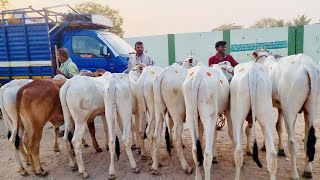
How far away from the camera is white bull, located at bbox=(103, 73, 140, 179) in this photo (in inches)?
188

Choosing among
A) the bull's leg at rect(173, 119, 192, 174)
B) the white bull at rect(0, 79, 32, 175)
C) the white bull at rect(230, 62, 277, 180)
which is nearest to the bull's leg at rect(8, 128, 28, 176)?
the white bull at rect(0, 79, 32, 175)

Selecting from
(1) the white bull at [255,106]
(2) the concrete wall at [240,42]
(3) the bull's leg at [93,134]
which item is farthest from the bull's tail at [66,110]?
(2) the concrete wall at [240,42]

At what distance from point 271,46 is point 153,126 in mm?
13264

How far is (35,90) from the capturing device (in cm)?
505

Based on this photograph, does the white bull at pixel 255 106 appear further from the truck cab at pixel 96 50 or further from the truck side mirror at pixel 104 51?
the truck side mirror at pixel 104 51

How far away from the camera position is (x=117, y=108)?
4867 millimetres

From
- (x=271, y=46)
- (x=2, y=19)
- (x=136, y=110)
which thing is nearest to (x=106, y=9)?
(x=271, y=46)

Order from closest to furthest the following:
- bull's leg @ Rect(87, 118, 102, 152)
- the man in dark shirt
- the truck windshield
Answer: bull's leg @ Rect(87, 118, 102, 152) → the man in dark shirt → the truck windshield

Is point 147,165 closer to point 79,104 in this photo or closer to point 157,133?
point 157,133

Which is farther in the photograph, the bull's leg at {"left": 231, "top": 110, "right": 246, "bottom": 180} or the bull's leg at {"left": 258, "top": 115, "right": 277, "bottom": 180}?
the bull's leg at {"left": 231, "top": 110, "right": 246, "bottom": 180}

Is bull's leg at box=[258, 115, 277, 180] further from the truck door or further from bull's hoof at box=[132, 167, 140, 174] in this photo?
the truck door

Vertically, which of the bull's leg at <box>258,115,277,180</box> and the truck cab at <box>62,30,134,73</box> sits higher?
the truck cab at <box>62,30,134,73</box>

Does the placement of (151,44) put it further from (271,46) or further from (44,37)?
(44,37)

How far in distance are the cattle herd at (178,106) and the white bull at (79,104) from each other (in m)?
0.02
